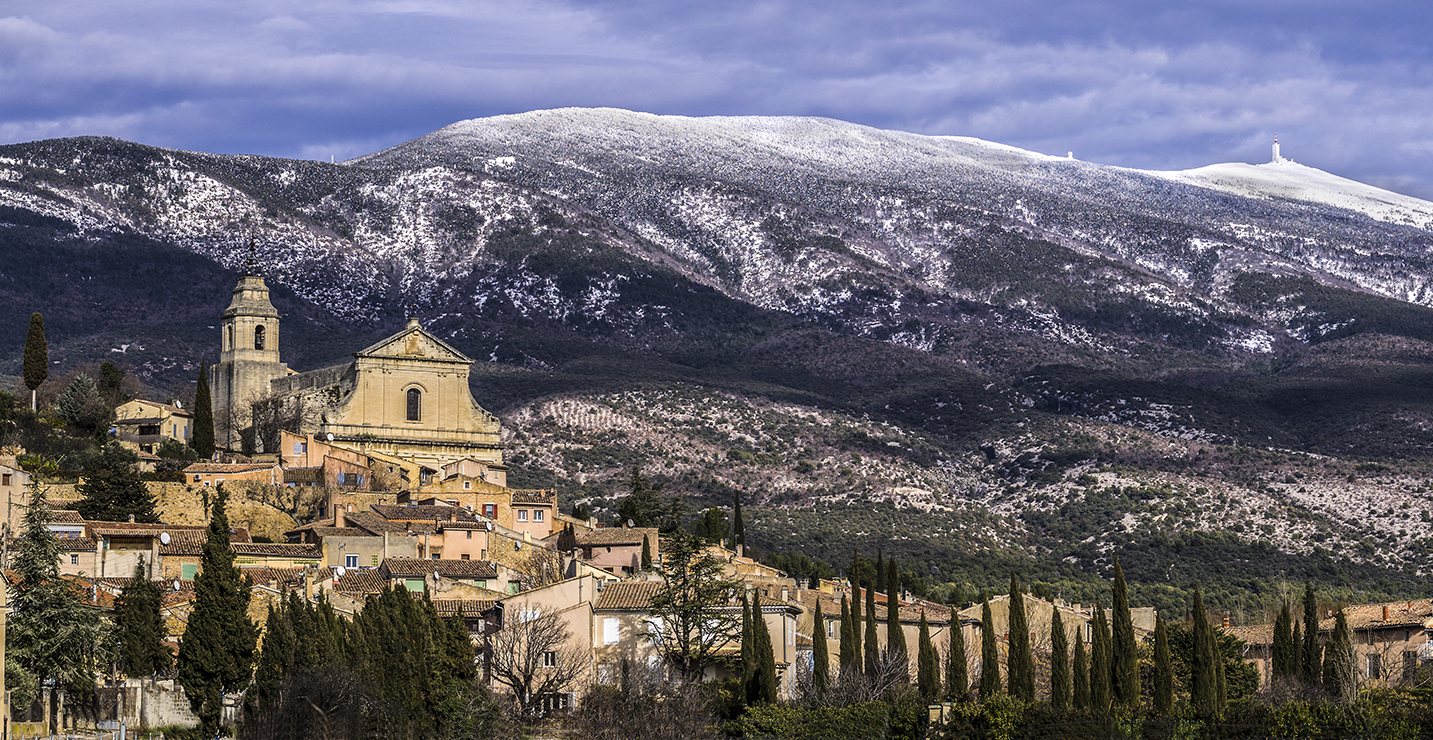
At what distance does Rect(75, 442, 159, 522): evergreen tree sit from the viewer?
227 feet

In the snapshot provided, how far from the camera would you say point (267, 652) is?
49906 millimetres

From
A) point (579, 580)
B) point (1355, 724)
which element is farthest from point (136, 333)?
point (1355, 724)

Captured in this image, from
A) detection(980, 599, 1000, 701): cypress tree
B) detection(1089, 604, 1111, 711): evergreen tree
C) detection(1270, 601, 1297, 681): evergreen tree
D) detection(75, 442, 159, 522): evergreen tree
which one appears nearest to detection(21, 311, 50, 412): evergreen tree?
detection(75, 442, 159, 522): evergreen tree

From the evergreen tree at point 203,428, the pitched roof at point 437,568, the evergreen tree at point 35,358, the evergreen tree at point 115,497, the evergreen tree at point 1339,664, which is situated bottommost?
the evergreen tree at point 1339,664

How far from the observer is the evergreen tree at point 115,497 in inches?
2726

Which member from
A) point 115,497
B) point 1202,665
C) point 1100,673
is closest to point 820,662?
point 1100,673

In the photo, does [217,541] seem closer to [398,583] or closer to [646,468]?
[398,583]

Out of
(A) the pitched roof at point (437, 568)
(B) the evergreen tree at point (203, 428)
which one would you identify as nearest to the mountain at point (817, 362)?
(B) the evergreen tree at point (203, 428)

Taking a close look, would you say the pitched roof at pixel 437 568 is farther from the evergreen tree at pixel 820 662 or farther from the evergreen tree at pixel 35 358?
the evergreen tree at pixel 35 358

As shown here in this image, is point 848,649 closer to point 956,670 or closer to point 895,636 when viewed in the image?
point 895,636

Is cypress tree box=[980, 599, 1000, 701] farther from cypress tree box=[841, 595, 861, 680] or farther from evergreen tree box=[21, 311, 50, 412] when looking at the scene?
evergreen tree box=[21, 311, 50, 412]

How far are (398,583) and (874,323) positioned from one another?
133796 millimetres

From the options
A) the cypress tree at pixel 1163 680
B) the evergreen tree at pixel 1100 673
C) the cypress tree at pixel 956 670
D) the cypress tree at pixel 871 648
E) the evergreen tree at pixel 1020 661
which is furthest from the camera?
the cypress tree at pixel 871 648

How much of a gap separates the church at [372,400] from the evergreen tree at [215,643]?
42860 millimetres
